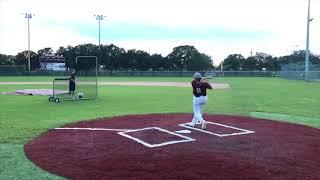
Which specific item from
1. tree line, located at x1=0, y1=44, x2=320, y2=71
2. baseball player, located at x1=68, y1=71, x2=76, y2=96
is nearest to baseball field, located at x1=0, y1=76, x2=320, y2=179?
baseball player, located at x1=68, y1=71, x2=76, y2=96

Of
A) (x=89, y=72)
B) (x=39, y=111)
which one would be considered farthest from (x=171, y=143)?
(x=89, y=72)

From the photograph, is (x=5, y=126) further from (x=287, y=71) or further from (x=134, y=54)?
(x=134, y=54)

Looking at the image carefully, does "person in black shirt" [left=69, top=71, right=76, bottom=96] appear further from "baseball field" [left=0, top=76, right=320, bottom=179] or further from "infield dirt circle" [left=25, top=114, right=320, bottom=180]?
"infield dirt circle" [left=25, top=114, right=320, bottom=180]

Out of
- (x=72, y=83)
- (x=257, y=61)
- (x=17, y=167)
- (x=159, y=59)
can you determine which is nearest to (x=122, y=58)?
(x=159, y=59)

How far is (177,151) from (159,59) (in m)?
100

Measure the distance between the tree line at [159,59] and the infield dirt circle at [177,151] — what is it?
9194cm

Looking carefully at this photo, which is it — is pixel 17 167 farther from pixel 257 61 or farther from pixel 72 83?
pixel 257 61

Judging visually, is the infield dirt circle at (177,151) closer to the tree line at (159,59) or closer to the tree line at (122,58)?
the tree line at (159,59)

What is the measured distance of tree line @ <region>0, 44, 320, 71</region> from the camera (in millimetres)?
106250

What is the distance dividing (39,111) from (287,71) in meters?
61.3

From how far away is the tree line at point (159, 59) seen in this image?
349ft

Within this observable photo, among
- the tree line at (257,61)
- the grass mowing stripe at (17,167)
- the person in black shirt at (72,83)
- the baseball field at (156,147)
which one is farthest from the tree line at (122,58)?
the grass mowing stripe at (17,167)

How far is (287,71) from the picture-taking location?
2832 inches

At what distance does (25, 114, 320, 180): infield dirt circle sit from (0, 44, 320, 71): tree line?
302 ft
